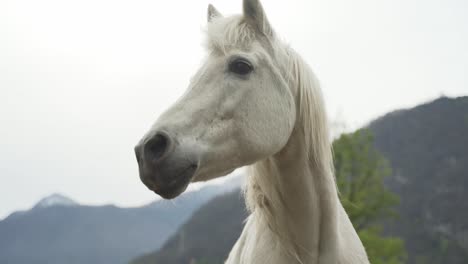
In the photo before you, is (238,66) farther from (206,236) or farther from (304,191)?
(206,236)

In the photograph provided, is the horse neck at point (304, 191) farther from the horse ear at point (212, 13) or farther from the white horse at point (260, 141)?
the horse ear at point (212, 13)

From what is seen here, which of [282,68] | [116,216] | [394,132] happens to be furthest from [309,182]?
[394,132]

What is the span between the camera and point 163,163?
1912mm

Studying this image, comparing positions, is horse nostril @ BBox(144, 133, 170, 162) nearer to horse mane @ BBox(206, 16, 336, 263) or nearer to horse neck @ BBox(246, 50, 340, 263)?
horse mane @ BBox(206, 16, 336, 263)

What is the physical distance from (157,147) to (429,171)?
38.5m

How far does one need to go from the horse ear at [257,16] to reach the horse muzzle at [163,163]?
986 mm

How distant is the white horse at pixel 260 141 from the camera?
79.2 inches

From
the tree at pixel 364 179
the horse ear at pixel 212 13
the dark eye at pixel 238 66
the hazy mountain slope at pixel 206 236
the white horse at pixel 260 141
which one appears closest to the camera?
the white horse at pixel 260 141

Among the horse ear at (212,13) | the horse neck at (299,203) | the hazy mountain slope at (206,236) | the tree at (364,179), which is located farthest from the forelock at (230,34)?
the hazy mountain slope at (206,236)

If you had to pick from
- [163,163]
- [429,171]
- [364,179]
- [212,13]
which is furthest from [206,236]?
[429,171]

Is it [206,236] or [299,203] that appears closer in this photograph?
[299,203]

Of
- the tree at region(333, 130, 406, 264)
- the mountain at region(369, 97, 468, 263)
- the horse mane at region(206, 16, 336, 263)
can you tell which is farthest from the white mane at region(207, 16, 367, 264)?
the mountain at region(369, 97, 468, 263)

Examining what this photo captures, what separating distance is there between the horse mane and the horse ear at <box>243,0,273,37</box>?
0.04m

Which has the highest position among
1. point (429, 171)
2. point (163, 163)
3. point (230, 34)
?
Result: point (230, 34)
